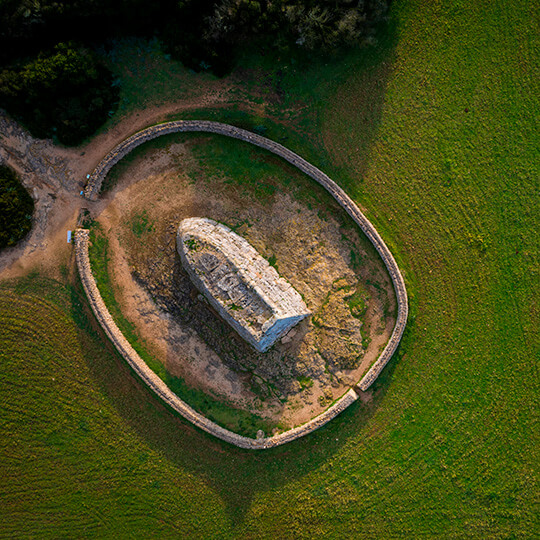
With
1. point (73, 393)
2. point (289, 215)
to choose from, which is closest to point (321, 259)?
point (289, 215)

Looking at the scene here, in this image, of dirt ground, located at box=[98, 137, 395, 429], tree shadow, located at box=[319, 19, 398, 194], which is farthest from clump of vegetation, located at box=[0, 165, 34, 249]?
tree shadow, located at box=[319, 19, 398, 194]

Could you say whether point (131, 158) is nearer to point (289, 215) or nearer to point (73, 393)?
point (289, 215)

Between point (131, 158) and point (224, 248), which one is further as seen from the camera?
point (131, 158)

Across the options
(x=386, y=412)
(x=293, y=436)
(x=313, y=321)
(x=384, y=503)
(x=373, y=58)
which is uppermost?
(x=373, y=58)

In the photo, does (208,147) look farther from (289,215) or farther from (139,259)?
(139,259)

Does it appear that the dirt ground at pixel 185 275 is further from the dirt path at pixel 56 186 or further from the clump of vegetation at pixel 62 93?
the clump of vegetation at pixel 62 93

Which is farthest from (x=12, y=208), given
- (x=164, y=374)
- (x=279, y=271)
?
(x=279, y=271)

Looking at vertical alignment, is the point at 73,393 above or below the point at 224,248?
below
